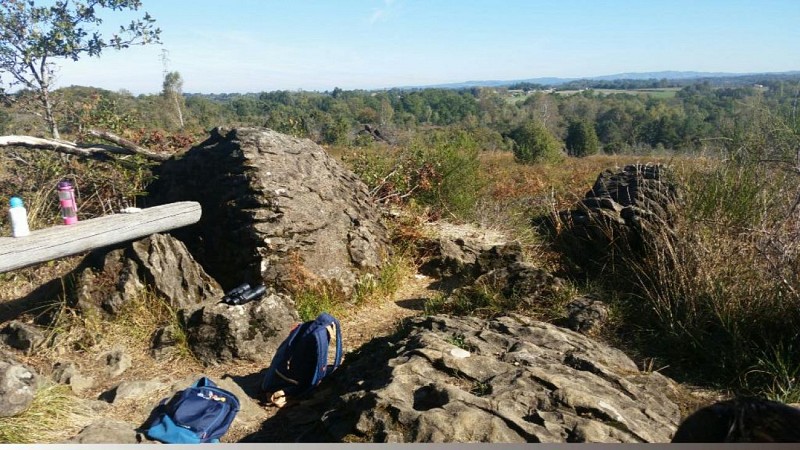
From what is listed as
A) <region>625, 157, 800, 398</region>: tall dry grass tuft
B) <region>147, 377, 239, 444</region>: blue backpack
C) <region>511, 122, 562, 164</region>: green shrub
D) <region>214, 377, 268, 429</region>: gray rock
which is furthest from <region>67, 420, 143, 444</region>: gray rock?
<region>511, 122, 562, 164</region>: green shrub

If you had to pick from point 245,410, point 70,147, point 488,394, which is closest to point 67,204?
point 245,410

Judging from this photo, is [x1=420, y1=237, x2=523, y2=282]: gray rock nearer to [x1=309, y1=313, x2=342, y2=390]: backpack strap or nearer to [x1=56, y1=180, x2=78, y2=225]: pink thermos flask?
[x1=309, y1=313, x2=342, y2=390]: backpack strap

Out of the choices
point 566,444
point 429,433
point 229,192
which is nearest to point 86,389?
point 229,192

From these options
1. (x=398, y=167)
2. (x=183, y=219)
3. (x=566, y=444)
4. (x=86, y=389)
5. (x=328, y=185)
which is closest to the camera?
(x=566, y=444)

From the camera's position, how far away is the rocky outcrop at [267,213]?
16.9ft

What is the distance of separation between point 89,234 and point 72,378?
1.10 meters

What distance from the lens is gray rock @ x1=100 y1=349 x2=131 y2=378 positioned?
4.08m

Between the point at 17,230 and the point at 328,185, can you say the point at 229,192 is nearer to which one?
the point at 328,185

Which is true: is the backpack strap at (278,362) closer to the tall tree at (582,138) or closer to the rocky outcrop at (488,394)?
the rocky outcrop at (488,394)

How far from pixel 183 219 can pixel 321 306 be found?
4.72 feet

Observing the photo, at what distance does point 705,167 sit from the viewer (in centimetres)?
537

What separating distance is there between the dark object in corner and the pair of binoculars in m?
3.29

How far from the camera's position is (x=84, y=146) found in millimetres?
6730

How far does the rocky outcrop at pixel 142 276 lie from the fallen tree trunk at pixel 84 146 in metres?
2.23
